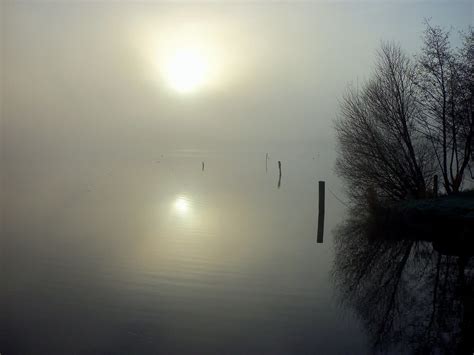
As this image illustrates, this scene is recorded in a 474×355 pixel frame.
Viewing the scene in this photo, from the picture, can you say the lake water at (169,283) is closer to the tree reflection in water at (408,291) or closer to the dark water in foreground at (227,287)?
the dark water in foreground at (227,287)

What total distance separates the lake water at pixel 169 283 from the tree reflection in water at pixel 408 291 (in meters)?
0.63

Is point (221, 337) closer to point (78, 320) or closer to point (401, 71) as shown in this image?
point (78, 320)

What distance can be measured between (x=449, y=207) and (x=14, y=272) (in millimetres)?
18976

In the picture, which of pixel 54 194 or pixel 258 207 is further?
pixel 54 194

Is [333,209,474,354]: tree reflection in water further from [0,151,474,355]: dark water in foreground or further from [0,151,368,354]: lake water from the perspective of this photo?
[0,151,368,354]: lake water

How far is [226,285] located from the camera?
1417cm

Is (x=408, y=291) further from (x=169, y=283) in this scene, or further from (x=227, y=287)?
(x=169, y=283)

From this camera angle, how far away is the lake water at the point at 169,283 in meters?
9.94

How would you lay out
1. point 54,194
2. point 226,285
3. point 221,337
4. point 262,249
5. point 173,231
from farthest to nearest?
point 54,194 → point 173,231 → point 262,249 → point 226,285 → point 221,337

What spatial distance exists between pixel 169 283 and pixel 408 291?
7.69 metres

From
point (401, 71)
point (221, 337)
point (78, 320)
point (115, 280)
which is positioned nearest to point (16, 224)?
point (115, 280)

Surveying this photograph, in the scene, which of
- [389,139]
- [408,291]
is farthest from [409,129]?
[408,291]

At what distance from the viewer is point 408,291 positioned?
43.9 feet

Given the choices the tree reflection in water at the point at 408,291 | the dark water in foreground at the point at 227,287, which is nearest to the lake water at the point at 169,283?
the dark water in foreground at the point at 227,287
